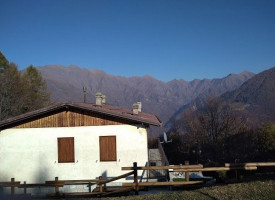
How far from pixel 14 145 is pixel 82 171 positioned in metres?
3.80

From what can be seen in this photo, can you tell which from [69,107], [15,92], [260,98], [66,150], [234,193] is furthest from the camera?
[260,98]

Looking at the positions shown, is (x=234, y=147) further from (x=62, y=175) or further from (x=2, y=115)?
(x=62, y=175)

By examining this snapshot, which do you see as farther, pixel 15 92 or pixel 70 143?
pixel 15 92

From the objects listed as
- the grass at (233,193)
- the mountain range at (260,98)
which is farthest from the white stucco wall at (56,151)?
the mountain range at (260,98)

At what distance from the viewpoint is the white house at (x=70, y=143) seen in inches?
622

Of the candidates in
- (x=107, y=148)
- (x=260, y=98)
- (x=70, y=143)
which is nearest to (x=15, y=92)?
(x=70, y=143)

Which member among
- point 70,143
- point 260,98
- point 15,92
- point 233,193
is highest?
point 260,98

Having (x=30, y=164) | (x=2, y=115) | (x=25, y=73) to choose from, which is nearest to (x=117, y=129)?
(x=30, y=164)

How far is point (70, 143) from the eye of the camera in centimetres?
1598

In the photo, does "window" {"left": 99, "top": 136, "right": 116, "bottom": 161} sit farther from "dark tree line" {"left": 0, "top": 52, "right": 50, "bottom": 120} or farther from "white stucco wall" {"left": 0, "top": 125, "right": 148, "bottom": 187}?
"dark tree line" {"left": 0, "top": 52, "right": 50, "bottom": 120}

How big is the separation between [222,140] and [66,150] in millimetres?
46006

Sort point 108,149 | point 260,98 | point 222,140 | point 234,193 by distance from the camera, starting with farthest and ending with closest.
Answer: point 260,98 → point 222,140 → point 108,149 → point 234,193

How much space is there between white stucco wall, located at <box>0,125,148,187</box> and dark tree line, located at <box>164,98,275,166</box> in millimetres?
31962

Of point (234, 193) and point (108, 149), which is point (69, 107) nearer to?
point (108, 149)
